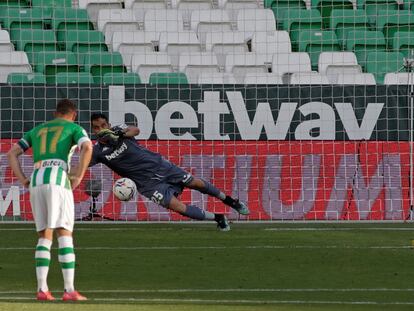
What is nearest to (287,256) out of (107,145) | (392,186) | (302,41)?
(107,145)

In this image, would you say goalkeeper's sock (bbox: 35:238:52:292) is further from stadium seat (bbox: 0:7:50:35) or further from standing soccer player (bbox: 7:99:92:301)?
stadium seat (bbox: 0:7:50:35)

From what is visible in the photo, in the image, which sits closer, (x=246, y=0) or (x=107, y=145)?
(x=107, y=145)

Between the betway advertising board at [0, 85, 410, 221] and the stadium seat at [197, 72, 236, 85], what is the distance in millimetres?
1314

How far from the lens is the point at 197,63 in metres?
23.8

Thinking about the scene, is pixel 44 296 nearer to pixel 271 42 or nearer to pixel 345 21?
pixel 271 42

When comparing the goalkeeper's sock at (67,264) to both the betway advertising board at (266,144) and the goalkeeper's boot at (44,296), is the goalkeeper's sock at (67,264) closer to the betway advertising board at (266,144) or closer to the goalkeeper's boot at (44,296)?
the goalkeeper's boot at (44,296)

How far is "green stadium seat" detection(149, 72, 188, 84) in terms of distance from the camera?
888 inches

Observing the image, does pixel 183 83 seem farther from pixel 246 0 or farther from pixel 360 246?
pixel 360 246

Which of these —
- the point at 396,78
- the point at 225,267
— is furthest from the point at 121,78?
the point at 225,267

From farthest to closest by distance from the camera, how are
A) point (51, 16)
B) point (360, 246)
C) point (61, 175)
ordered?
point (51, 16) → point (360, 246) → point (61, 175)

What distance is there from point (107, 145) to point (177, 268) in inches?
201

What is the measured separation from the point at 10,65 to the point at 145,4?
371 cm

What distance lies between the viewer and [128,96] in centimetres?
2164

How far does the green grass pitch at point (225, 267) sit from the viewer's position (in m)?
11.0
